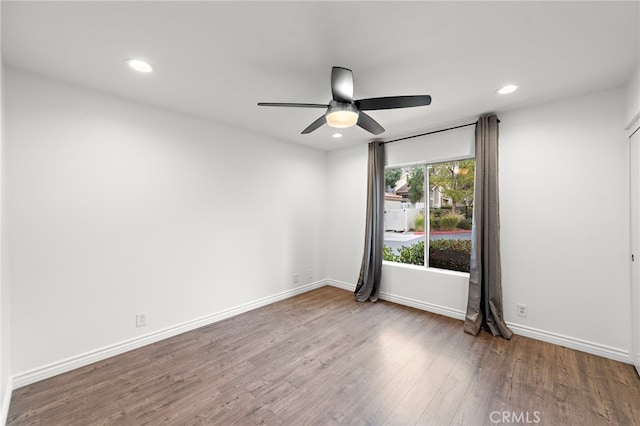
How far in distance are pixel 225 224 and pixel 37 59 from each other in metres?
2.16

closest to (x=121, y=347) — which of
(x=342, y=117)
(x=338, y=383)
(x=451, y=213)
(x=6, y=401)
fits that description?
(x=6, y=401)

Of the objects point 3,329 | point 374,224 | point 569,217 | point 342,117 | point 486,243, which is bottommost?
point 3,329

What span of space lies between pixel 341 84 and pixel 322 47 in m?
0.28

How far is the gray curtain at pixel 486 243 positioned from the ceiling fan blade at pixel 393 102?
153 centimetres

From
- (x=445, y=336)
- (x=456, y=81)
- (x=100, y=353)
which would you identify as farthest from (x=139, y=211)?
(x=445, y=336)

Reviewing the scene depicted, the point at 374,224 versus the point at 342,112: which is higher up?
the point at 342,112

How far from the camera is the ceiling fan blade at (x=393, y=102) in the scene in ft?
6.42

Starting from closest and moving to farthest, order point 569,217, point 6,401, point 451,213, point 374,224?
1. point 6,401
2. point 569,217
3. point 451,213
4. point 374,224

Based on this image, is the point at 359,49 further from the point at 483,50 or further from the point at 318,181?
the point at 318,181

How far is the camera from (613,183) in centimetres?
247

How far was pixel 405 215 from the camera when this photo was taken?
4.12 metres

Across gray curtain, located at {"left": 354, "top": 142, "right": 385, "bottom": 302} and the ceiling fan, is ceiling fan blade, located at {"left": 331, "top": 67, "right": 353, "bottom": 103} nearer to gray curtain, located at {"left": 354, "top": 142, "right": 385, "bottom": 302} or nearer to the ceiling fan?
the ceiling fan

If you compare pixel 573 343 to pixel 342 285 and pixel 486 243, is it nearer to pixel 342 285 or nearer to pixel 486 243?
pixel 486 243

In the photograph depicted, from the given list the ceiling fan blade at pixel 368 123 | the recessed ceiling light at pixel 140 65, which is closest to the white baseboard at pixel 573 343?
the ceiling fan blade at pixel 368 123
